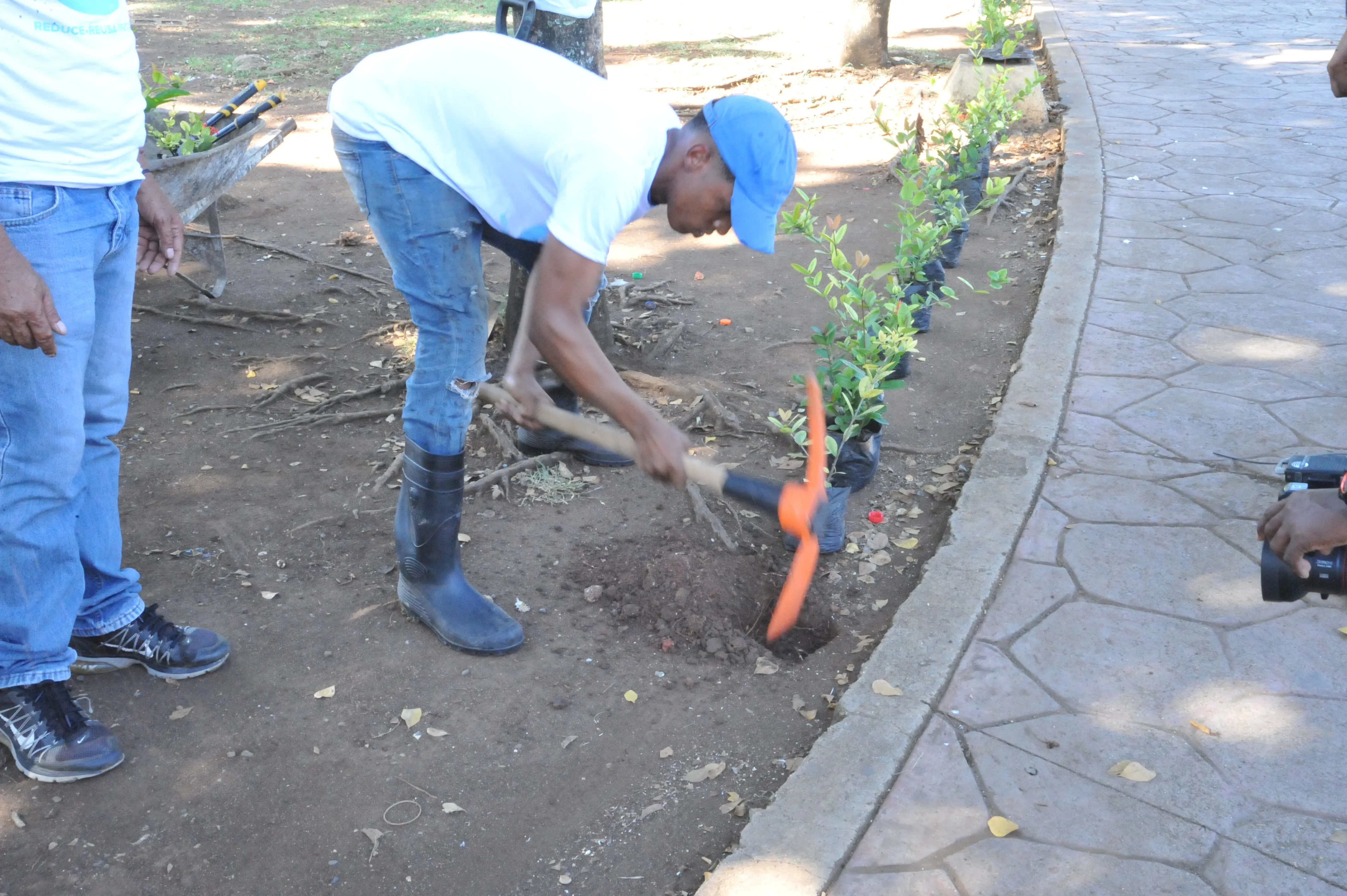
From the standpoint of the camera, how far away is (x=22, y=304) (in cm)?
212

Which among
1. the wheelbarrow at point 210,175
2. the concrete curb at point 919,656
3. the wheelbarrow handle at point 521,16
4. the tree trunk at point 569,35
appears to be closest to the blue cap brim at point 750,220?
the concrete curb at point 919,656

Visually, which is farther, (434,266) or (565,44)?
(565,44)

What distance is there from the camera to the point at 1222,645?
2.97 m

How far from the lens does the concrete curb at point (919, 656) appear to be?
228cm

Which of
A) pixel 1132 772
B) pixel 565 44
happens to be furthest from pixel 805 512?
pixel 565 44

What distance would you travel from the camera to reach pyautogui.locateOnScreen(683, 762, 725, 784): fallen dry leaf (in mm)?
2598

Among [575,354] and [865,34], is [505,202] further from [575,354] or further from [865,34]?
[865,34]

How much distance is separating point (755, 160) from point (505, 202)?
0.64 meters

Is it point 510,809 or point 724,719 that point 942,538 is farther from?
point 510,809

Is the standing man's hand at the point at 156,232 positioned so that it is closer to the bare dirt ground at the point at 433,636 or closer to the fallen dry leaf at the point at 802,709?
the bare dirt ground at the point at 433,636

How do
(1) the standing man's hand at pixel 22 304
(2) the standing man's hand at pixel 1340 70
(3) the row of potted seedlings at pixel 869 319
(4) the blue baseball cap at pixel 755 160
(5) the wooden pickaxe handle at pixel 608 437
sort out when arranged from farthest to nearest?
(2) the standing man's hand at pixel 1340 70, (3) the row of potted seedlings at pixel 869 319, (5) the wooden pickaxe handle at pixel 608 437, (4) the blue baseball cap at pixel 755 160, (1) the standing man's hand at pixel 22 304

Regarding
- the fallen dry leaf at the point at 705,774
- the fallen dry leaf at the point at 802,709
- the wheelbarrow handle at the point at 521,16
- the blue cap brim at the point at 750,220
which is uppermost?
the wheelbarrow handle at the point at 521,16

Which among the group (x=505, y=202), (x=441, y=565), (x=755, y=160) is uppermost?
(x=755, y=160)

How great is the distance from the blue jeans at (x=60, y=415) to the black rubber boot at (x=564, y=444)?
157cm
